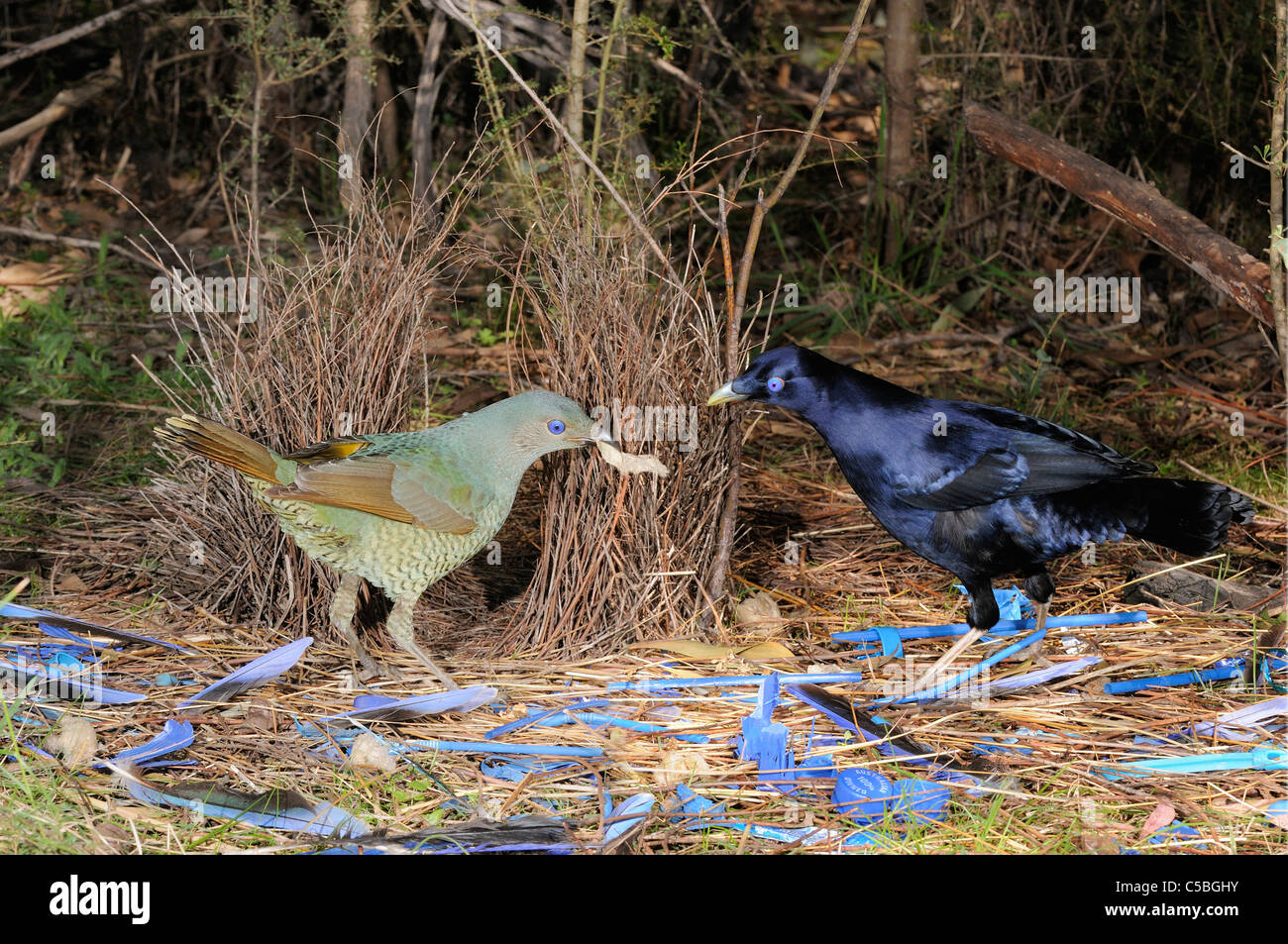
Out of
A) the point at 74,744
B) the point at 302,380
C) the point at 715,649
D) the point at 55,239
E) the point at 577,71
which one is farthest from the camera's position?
the point at 55,239

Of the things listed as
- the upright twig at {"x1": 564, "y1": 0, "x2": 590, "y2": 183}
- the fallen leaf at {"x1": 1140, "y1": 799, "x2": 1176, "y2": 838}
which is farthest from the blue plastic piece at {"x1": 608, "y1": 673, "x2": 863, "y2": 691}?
the upright twig at {"x1": 564, "y1": 0, "x2": 590, "y2": 183}

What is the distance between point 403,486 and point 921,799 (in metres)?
1.46

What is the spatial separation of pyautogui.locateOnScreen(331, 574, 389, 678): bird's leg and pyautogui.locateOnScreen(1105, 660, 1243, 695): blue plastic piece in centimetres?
194

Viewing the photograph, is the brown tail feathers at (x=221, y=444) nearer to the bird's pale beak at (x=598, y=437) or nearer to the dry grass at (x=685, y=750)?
the dry grass at (x=685, y=750)

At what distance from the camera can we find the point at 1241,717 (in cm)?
320

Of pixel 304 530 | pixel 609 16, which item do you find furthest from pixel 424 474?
pixel 609 16

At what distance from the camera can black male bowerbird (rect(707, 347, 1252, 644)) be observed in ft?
11.6

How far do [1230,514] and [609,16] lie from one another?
3.57 m

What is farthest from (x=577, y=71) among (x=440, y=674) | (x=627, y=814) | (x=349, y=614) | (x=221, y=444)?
(x=627, y=814)

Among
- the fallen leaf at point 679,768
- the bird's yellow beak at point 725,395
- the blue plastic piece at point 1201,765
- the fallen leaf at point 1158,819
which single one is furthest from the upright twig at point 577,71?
the fallen leaf at point 1158,819

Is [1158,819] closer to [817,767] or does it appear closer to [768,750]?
[817,767]

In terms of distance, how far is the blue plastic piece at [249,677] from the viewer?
3.23 meters

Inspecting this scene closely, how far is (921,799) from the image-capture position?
9.31 feet

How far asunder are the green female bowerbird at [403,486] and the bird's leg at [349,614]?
0.25 ft
